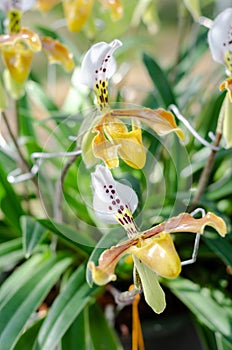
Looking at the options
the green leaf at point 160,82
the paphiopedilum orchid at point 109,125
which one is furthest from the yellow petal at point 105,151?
the green leaf at point 160,82

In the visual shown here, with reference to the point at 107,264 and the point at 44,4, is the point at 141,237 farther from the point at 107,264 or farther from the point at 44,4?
the point at 44,4

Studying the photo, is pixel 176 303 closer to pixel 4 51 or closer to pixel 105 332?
pixel 105 332

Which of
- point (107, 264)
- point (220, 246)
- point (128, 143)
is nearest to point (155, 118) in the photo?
point (128, 143)

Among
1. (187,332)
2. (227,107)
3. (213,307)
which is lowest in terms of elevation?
(187,332)

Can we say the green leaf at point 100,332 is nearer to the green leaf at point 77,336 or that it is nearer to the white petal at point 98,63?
the green leaf at point 77,336

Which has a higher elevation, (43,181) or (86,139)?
(86,139)

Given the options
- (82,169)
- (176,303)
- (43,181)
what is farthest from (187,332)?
(82,169)

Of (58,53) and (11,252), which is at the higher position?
(58,53)
